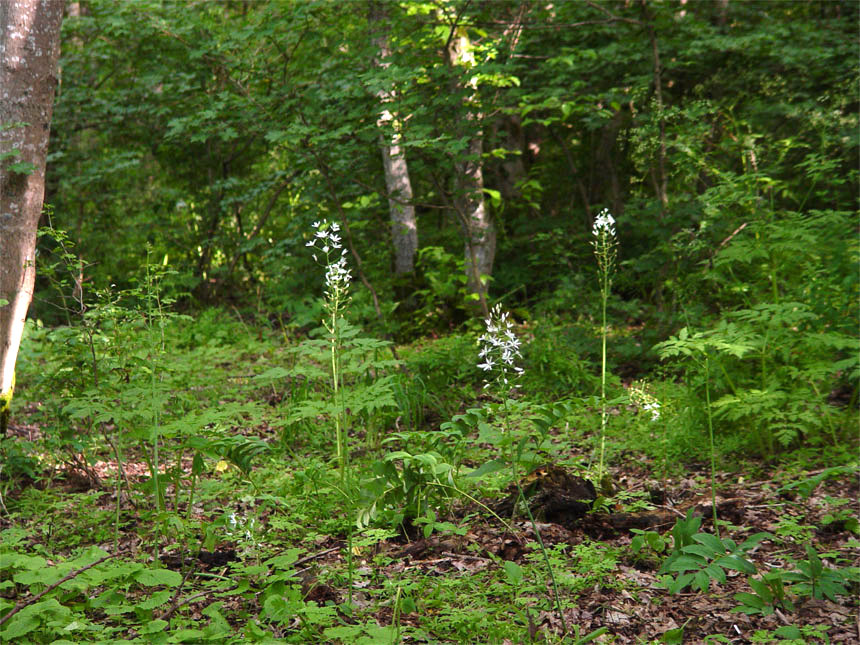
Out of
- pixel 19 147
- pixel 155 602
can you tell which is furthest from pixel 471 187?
pixel 155 602

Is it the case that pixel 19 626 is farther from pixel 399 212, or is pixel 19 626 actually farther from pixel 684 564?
pixel 399 212

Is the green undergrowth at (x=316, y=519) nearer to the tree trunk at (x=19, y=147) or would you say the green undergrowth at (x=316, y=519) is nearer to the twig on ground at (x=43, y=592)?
the twig on ground at (x=43, y=592)

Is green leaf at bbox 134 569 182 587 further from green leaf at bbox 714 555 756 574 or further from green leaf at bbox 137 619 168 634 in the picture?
green leaf at bbox 714 555 756 574

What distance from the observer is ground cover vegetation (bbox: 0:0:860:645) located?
2.44 metres

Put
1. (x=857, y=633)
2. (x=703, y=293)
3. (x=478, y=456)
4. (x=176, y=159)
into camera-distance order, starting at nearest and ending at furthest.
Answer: (x=857, y=633) → (x=478, y=456) → (x=703, y=293) → (x=176, y=159)

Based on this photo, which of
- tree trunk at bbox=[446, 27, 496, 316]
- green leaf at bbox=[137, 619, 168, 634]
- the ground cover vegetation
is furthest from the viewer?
tree trunk at bbox=[446, 27, 496, 316]

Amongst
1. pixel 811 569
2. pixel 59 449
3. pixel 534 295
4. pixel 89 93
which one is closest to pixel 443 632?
pixel 811 569

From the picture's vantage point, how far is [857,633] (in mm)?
2205

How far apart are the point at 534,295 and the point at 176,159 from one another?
5812mm

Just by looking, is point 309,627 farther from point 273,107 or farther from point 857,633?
point 273,107

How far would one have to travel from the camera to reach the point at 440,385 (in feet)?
17.4

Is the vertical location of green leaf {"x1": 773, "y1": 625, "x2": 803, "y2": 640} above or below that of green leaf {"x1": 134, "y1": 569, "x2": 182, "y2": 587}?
below

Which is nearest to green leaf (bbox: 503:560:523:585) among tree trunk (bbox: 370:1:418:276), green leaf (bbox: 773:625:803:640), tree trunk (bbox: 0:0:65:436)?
green leaf (bbox: 773:625:803:640)

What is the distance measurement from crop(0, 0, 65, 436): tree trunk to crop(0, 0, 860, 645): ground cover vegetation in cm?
31
